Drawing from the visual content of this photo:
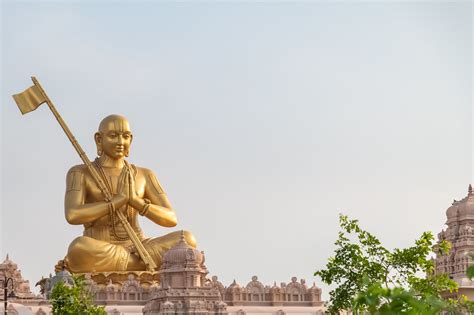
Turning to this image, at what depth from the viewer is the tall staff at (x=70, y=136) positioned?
43.4 meters

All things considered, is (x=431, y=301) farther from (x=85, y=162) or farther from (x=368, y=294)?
(x=85, y=162)

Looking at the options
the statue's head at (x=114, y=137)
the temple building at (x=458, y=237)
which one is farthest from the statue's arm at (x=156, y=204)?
the temple building at (x=458, y=237)

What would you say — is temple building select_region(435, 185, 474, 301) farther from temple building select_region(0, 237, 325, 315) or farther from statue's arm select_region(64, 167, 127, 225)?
statue's arm select_region(64, 167, 127, 225)

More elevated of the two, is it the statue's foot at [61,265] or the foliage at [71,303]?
the statue's foot at [61,265]

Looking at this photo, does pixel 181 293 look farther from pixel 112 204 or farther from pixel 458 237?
pixel 458 237

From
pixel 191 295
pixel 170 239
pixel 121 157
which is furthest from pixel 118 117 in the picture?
pixel 191 295

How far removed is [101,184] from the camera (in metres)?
44.5

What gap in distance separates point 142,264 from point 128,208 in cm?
243

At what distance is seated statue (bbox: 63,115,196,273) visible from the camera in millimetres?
43125

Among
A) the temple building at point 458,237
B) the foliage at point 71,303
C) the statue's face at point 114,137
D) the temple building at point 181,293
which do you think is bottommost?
the foliage at point 71,303

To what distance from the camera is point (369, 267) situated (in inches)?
1134

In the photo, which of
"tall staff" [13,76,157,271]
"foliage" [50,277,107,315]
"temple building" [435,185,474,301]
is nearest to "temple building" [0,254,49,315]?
"tall staff" [13,76,157,271]

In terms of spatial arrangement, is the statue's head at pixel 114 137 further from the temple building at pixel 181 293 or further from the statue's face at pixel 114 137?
the temple building at pixel 181 293

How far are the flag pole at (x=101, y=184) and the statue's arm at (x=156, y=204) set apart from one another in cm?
76
